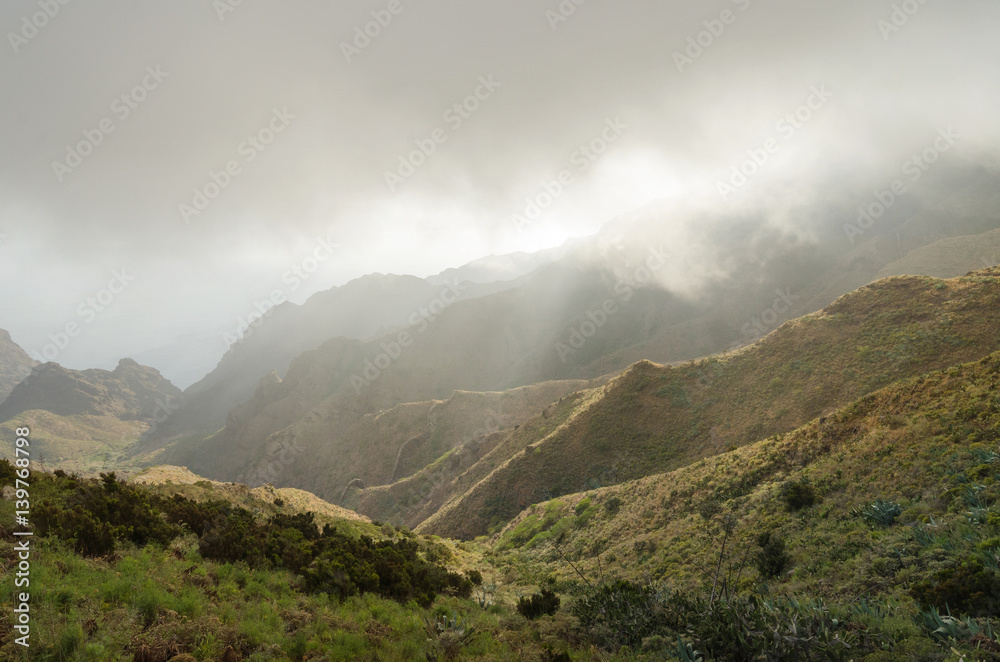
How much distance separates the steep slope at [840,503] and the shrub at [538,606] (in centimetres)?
419

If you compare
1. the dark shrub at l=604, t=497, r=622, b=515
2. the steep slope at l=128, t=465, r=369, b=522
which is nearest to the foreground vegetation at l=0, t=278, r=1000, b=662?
the steep slope at l=128, t=465, r=369, b=522

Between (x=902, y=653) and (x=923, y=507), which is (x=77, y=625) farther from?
(x=923, y=507)

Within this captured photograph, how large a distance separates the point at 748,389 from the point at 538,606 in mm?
26705

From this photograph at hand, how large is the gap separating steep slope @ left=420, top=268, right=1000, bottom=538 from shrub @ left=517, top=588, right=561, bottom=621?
19.5m

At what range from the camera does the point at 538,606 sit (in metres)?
11.1

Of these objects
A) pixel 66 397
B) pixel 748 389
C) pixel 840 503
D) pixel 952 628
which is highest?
pixel 66 397

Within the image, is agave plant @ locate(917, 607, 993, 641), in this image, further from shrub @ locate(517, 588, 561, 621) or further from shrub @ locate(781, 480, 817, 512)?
shrub @ locate(781, 480, 817, 512)

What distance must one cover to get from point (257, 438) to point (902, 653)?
423ft

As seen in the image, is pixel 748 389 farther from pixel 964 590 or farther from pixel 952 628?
pixel 952 628

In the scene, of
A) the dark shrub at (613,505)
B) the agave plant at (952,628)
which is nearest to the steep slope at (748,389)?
the dark shrub at (613,505)

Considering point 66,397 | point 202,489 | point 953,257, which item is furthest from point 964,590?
point 66,397

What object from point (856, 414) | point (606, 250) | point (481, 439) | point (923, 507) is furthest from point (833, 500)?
point (606, 250)

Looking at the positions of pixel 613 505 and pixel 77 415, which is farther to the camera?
pixel 77 415

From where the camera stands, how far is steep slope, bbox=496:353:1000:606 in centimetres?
867
